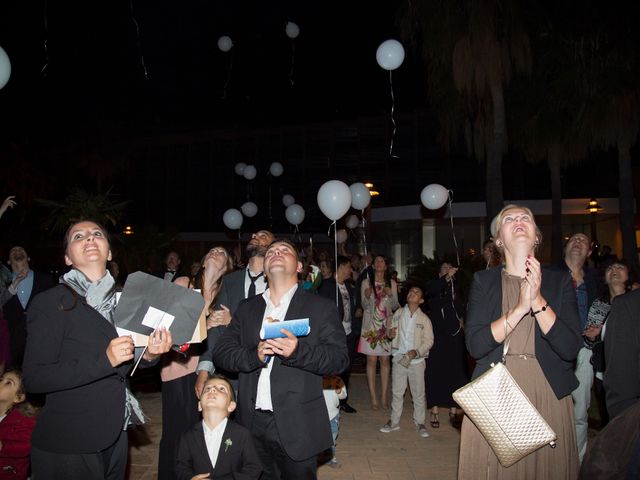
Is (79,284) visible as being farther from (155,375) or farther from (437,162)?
(437,162)

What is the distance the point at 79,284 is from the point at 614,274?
15.1 feet

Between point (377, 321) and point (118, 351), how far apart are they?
17.9 feet

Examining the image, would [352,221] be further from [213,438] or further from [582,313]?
[213,438]

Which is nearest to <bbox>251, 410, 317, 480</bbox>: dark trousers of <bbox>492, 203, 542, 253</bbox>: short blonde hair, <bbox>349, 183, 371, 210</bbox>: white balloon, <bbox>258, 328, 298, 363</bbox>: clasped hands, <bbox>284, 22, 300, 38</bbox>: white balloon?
<bbox>258, 328, 298, 363</bbox>: clasped hands

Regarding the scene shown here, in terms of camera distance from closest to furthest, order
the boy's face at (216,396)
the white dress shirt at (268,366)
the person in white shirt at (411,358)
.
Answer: the white dress shirt at (268,366)
the boy's face at (216,396)
the person in white shirt at (411,358)

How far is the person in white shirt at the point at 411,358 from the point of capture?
20.6ft

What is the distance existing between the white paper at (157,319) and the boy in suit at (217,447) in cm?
104

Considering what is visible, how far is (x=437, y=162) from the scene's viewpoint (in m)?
Answer: 24.7

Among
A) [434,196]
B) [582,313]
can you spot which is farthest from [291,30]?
[582,313]

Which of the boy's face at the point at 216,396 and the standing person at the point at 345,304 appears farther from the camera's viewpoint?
→ the standing person at the point at 345,304

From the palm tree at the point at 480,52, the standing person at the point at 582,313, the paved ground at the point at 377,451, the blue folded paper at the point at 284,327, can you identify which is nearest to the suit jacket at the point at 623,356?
the blue folded paper at the point at 284,327

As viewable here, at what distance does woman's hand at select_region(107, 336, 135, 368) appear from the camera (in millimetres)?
2346

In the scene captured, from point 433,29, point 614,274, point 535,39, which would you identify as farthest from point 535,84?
point 614,274

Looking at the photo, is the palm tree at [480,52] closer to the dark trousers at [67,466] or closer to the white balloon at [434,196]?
the white balloon at [434,196]
